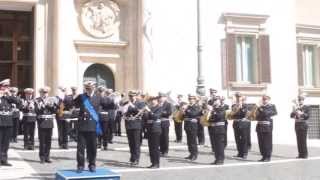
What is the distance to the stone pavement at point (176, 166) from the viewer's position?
43.3ft

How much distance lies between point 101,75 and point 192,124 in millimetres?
10567

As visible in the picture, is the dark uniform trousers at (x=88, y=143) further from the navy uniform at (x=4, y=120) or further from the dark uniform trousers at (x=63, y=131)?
the dark uniform trousers at (x=63, y=131)

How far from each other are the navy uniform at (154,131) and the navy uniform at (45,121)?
8.49ft

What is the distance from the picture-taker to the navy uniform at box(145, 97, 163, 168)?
1462 cm

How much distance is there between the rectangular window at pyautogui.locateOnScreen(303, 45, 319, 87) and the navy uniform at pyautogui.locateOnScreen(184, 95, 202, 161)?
16088 millimetres

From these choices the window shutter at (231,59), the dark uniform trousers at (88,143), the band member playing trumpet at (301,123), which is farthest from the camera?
the window shutter at (231,59)

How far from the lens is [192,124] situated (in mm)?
17000

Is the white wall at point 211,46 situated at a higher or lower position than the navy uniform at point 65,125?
higher

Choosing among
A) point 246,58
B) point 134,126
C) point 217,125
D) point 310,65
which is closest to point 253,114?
point 217,125

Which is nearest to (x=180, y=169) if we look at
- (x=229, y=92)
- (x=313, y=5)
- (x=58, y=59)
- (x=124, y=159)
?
(x=124, y=159)

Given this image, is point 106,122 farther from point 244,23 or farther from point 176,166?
point 244,23

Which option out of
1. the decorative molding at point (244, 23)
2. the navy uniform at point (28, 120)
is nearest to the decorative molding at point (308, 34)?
the decorative molding at point (244, 23)

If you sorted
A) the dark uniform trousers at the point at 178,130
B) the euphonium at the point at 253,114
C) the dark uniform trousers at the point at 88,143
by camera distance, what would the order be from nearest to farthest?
1. the dark uniform trousers at the point at 88,143
2. the euphonium at the point at 253,114
3. the dark uniform trousers at the point at 178,130

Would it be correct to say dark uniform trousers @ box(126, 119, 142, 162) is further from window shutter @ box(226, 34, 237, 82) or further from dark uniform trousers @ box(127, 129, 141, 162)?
window shutter @ box(226, 34, 237, 82)
